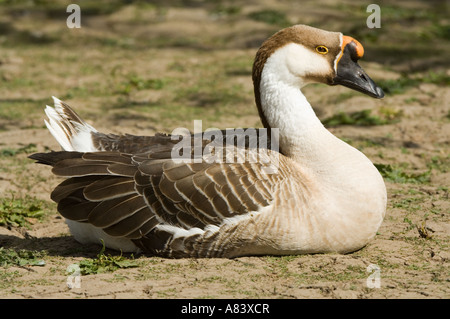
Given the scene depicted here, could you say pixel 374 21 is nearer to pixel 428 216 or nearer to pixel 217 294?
pixel 428 216

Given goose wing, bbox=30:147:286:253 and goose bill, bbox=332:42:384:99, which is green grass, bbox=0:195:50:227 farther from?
goose bill, bbox=332:42:384:99

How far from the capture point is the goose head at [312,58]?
5035 mm

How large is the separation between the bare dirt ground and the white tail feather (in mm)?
832

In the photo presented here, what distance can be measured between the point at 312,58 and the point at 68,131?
7.26 feet

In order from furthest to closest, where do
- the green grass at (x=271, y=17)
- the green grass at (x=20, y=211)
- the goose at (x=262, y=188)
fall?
1. the green grass at (x=271, y=17)
2. the green grass at (x=20, y=211)
3. the goose at (x=262, y=188)

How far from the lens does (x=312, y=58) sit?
5.08 metres

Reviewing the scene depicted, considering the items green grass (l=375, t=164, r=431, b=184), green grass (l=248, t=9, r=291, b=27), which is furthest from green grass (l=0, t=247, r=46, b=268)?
green grass (l=248, t=9, r=291, b=27)

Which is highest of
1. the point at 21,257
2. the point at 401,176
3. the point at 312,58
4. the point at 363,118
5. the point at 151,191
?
the point at 312,58

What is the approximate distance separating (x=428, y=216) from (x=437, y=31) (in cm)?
699

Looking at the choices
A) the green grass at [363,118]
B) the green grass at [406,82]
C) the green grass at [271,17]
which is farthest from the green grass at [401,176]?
the green grass at [271,17]

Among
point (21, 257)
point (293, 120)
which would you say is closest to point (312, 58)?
point (293, 120)

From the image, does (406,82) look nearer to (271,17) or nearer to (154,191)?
(271,17)

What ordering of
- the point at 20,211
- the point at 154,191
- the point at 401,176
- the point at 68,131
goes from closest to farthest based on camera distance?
1. the point at 154,191
2. the point at 68,131
3. the point at 20,211
4. the point at 401,176

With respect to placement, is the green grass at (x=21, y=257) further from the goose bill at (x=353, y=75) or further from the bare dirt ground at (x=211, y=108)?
the goose bill at (x=353, y=75)
